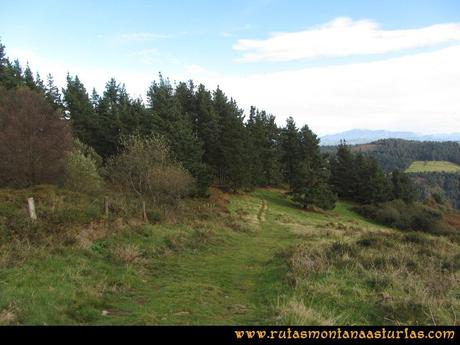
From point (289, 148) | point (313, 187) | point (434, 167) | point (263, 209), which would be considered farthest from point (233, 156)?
point (434, 167)

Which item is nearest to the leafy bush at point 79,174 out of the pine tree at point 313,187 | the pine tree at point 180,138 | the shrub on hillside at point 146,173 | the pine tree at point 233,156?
the shrub on hillside at point 146,173

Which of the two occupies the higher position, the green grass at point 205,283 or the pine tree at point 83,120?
the pine tree at point 83,120

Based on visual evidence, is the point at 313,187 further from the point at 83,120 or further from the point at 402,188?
the point at 83,120

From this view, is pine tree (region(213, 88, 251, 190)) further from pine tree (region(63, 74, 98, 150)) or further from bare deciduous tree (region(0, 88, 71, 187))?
bare deciduous tree (region(0, 88, 71, 187))

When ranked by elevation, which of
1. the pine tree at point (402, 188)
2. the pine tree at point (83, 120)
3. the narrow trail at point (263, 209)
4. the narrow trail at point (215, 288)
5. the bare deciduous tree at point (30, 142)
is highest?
the pine tree at point (83, 120)

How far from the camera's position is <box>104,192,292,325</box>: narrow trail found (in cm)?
852

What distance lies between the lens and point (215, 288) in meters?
11.1

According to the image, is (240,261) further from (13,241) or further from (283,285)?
(13,241)

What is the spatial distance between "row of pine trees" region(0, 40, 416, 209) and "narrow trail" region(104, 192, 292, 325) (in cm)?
3628

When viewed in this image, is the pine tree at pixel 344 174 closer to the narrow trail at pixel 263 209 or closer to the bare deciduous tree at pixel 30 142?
the narrow trail at pixel 263 209

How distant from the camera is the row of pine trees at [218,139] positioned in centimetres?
5716

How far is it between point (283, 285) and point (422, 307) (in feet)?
11.9

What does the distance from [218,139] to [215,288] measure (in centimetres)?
5458

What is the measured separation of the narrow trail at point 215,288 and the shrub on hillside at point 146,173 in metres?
14.1
